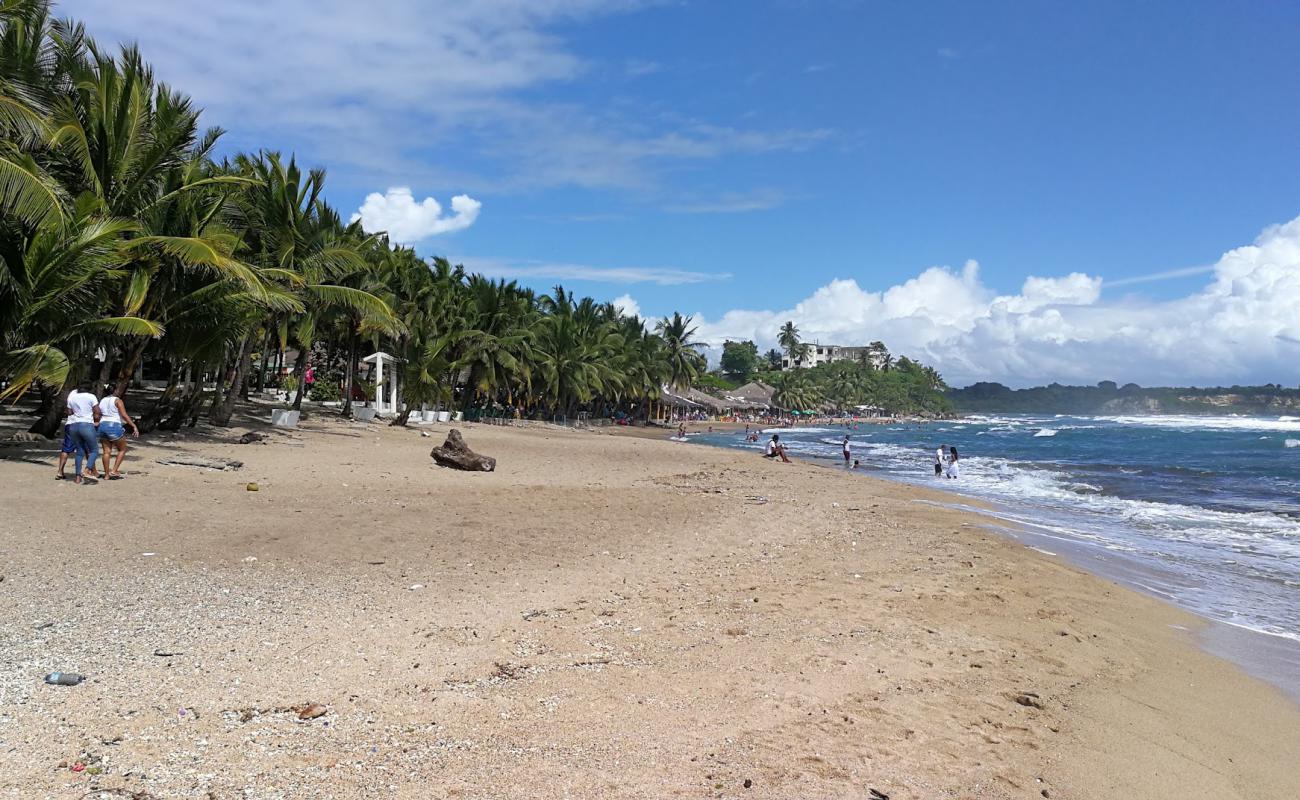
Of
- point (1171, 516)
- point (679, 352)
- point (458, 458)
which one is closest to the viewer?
point (458, 458)

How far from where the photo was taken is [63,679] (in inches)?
167

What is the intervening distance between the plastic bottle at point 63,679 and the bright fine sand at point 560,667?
0.17ft

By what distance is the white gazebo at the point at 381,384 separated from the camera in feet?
97.2

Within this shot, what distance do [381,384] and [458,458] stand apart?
47.6ft

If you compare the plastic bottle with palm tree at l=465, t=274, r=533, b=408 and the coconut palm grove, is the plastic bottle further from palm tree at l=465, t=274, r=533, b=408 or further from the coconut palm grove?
palm tree at l=465, t=274, r=533, b=408

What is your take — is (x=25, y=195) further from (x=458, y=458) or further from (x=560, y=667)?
(x=560, y=667)

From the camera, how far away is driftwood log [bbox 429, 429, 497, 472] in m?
16.9

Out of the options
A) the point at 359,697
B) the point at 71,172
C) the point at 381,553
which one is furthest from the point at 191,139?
the point at 359,697

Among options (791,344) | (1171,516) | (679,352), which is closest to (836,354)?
(791,344)

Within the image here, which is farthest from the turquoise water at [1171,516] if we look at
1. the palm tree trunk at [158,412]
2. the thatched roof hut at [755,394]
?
the thatched roof hut at [755,394]

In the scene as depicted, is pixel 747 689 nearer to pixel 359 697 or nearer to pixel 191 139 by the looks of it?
pixel 359 697

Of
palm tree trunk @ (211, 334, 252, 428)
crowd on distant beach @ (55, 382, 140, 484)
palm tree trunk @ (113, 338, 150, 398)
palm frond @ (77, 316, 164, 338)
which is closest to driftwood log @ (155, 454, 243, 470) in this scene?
crowd on distant beach @ (55, 382, 140, 484)

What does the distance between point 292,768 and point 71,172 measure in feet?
49.2

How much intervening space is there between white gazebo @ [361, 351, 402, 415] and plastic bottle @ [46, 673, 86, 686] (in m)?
25.7
